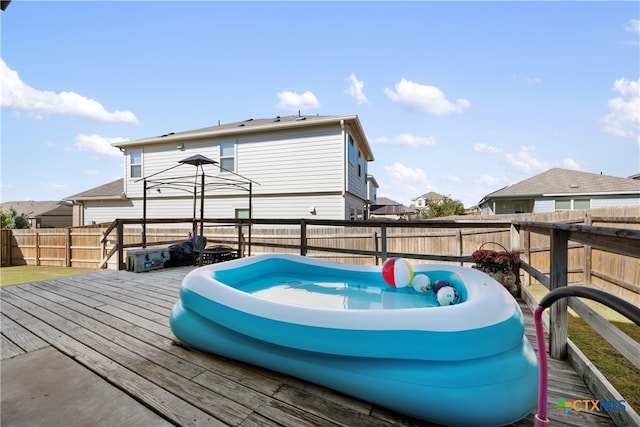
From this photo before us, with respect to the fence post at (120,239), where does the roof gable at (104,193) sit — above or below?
above

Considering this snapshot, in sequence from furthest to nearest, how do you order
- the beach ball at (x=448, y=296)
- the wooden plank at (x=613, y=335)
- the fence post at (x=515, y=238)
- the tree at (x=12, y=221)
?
the tree at (x=12, y=221) → the fence post at (x=515, y=238) → the beach ball at (x=448, y=296) → the wooden plank at (x=613, y=335)

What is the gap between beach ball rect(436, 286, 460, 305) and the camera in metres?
2.45

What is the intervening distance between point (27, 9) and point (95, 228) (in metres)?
7.73

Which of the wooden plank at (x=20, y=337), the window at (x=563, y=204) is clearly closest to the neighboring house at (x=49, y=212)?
the wooden plank at (x=20, y=337)

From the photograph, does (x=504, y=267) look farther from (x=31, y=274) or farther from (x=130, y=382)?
(x=31, y=274)

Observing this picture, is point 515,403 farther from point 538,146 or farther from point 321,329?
point 538,146

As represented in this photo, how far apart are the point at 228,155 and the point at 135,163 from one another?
4376 mm

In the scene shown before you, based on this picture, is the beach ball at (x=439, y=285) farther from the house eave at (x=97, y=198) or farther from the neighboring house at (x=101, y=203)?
the house eave at (x=97, y=198)

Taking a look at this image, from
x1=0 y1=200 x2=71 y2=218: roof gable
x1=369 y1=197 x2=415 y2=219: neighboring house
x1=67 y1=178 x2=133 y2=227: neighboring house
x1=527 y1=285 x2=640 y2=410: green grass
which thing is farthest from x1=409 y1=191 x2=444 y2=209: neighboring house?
x1=0 y1=200 x2=71 y2=218: roof gable

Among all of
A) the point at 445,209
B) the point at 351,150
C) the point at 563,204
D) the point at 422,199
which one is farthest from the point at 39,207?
the point at 422,199

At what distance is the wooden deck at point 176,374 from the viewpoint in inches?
58.6

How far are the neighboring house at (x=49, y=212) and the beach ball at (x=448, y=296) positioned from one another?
32.7 meters

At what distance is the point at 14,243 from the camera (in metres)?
11.6

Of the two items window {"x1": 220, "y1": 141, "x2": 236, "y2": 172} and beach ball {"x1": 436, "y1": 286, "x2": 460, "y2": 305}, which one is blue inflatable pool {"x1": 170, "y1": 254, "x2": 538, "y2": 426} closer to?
beach ball {"x1": 436, "y1": 286, "x2": 460, "y2": 305}
